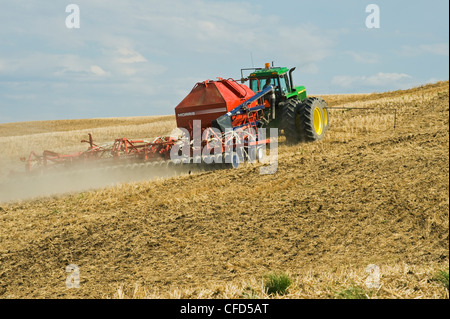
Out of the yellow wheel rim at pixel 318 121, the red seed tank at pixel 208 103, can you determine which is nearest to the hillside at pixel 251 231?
the red seed tank at pixel 208 103

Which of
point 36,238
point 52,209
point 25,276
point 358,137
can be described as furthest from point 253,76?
point 25,276

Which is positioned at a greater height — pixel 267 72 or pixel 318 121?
pixel 267 72

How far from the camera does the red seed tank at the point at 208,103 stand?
12.8 meters

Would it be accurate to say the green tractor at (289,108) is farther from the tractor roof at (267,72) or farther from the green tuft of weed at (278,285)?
the green tuft of weed at (278,285)

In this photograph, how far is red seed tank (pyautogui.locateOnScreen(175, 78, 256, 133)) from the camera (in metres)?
12.8

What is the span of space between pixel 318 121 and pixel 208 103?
153 inches

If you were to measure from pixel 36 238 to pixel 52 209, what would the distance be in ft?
6.15

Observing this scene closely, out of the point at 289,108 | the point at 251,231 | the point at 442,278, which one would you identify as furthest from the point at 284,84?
the point at 442,278

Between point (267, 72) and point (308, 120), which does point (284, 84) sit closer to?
point (267, 72)

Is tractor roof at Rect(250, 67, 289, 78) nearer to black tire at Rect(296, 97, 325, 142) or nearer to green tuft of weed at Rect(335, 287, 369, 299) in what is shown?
black tire at Rect(296, 97, 325, 142)

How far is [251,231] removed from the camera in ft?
22.5

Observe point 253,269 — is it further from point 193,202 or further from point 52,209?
point 52,209

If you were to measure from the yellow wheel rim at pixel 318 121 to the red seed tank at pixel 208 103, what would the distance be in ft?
6.97

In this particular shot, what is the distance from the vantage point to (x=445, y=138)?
9391mm
